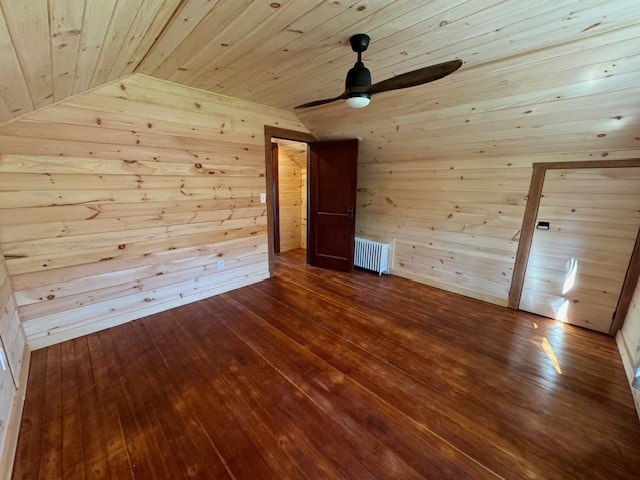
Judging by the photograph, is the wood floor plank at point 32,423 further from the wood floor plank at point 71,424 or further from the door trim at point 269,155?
the door trim at point 269,155

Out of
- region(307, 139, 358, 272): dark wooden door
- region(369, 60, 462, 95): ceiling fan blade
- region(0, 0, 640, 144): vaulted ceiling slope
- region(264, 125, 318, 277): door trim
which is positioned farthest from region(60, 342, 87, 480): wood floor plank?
region(307, 139, 358, 272): dark wooden door

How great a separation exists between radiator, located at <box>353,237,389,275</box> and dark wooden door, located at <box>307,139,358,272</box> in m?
0.28

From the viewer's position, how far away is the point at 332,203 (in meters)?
4.16

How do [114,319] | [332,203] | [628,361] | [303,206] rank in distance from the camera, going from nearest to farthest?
[628,361]
[114,319]
[332,203]
[303,206]

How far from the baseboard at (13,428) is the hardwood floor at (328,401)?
39mm

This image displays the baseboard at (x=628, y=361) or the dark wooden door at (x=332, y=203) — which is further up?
the dark wooden door at (x=332, y=203)

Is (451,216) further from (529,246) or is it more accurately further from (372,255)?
(372,255)

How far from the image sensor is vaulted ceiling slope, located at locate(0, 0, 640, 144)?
1212 mm

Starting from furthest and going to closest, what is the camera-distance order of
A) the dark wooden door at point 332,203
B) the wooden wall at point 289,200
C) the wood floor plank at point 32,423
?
the wooden wall at point 289,200, the dark wooden door at point 332,203, the wood floor plank at point 32,423

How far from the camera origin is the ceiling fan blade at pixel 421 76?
4.54 feet

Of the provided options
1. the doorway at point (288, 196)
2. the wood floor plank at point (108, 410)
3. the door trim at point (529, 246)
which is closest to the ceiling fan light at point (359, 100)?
the door trim at point (529, 246)

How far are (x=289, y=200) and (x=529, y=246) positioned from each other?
3828 mm

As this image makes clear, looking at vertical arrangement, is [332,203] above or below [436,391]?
above

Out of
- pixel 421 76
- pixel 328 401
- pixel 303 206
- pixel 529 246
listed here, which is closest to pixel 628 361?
pixel 529 246
